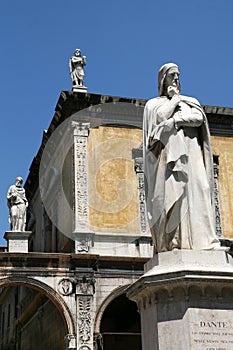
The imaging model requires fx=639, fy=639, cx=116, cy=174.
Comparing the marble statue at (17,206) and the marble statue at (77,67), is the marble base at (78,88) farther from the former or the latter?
the marble statue at (17,206)

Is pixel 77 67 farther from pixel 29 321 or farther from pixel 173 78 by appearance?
pixel 173 78

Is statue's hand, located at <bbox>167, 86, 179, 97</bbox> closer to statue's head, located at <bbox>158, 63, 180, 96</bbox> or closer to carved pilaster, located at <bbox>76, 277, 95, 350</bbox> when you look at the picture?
statue's head, located at <bbox>158, 63, 180, 96</bbox>

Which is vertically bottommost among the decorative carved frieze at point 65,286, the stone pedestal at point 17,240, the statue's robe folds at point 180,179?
the statue's robe folds at point 180,179

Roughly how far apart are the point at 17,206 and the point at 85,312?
383 centimetres

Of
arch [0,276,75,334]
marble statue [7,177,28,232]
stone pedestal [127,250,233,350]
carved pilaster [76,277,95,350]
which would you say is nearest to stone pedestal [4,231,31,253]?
marble statue [7,177,28,232]

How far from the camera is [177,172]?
19.8 feet

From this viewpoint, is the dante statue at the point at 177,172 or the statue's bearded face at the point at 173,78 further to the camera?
the statue's bearded face at the point at 173,78

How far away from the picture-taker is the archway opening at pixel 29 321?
2071 centimetres

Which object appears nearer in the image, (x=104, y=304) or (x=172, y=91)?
(x=172, y=91)

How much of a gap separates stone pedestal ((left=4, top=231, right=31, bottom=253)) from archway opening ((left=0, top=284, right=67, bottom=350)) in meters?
1.14

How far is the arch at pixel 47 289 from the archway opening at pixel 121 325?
290cm

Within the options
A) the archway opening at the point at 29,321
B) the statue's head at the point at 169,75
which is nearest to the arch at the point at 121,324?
the archway opening at the point at 29,321

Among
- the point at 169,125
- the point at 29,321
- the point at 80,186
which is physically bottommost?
the point at 169,125

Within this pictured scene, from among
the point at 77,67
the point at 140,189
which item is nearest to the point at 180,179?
the point at 140,189
